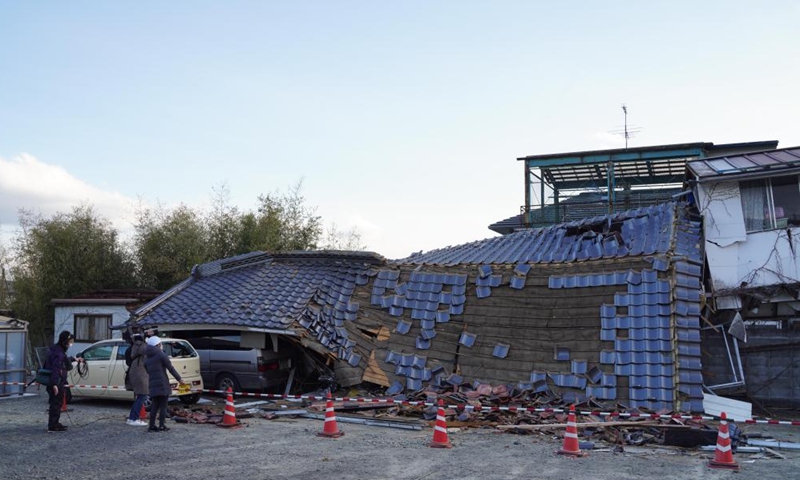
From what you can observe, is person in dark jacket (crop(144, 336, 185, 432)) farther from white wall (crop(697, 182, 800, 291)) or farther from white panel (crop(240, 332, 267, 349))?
white wall (crop(697, 182, 800, 291))

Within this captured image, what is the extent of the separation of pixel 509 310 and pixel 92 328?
15.5 m

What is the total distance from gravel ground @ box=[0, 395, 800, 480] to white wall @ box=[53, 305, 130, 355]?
10.7 m

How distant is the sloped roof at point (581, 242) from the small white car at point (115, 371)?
630 centimetres

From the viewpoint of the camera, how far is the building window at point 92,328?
2330cm

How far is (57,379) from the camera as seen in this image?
11625 millimetres

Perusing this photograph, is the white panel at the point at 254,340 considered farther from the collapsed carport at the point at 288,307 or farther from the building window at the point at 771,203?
the building window at the point at 771,203

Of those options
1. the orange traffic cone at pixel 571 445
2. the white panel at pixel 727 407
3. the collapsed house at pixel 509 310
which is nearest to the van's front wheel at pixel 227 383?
the collapsed house at pixel 509 310

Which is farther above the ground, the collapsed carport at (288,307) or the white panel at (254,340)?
the collapsed carport at (288,307)

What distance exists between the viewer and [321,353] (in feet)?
53.6

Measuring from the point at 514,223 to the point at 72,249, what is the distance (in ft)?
64.5

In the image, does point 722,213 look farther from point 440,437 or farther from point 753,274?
point 440,437

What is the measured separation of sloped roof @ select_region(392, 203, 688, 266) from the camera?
15.6 meters

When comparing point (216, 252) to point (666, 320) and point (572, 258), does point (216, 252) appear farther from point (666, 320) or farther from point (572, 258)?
point (666, 320)

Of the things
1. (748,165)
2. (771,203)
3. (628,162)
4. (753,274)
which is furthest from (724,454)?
(628,162)
